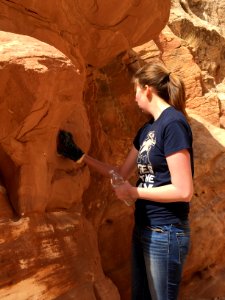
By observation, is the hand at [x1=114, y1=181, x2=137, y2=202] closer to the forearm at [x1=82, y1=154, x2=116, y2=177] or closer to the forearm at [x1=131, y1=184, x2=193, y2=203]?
the forearm at [x1=131, y1=184, x2=193, y2=203]

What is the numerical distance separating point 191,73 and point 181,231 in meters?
4.38

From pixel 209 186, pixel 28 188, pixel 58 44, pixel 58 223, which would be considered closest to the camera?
pixel 28 188

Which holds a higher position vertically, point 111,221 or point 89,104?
point 89,104

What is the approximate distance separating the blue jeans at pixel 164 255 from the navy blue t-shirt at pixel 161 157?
5 cm

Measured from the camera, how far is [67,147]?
2539mm

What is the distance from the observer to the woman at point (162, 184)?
2.08 metres

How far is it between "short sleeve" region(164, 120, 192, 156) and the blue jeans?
0.42 meters

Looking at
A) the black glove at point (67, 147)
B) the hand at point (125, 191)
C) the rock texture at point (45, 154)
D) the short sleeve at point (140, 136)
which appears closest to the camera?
the rock texture at point (45, 154)

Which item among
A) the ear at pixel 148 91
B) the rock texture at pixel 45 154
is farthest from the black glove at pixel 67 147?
the ear at pixel 148 91

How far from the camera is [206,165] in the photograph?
4312 millimetres

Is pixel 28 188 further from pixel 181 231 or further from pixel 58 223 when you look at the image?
A: pixel 181 231

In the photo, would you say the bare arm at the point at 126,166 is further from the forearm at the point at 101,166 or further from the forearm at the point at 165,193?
the forearm at the point at 165,193

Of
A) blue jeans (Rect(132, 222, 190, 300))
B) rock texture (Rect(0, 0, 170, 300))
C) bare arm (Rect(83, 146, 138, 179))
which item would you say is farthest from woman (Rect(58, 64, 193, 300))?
rock texture (Rect(0, 0, 170, 300))

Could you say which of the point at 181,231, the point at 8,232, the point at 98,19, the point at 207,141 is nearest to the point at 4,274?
the point at 8,232
